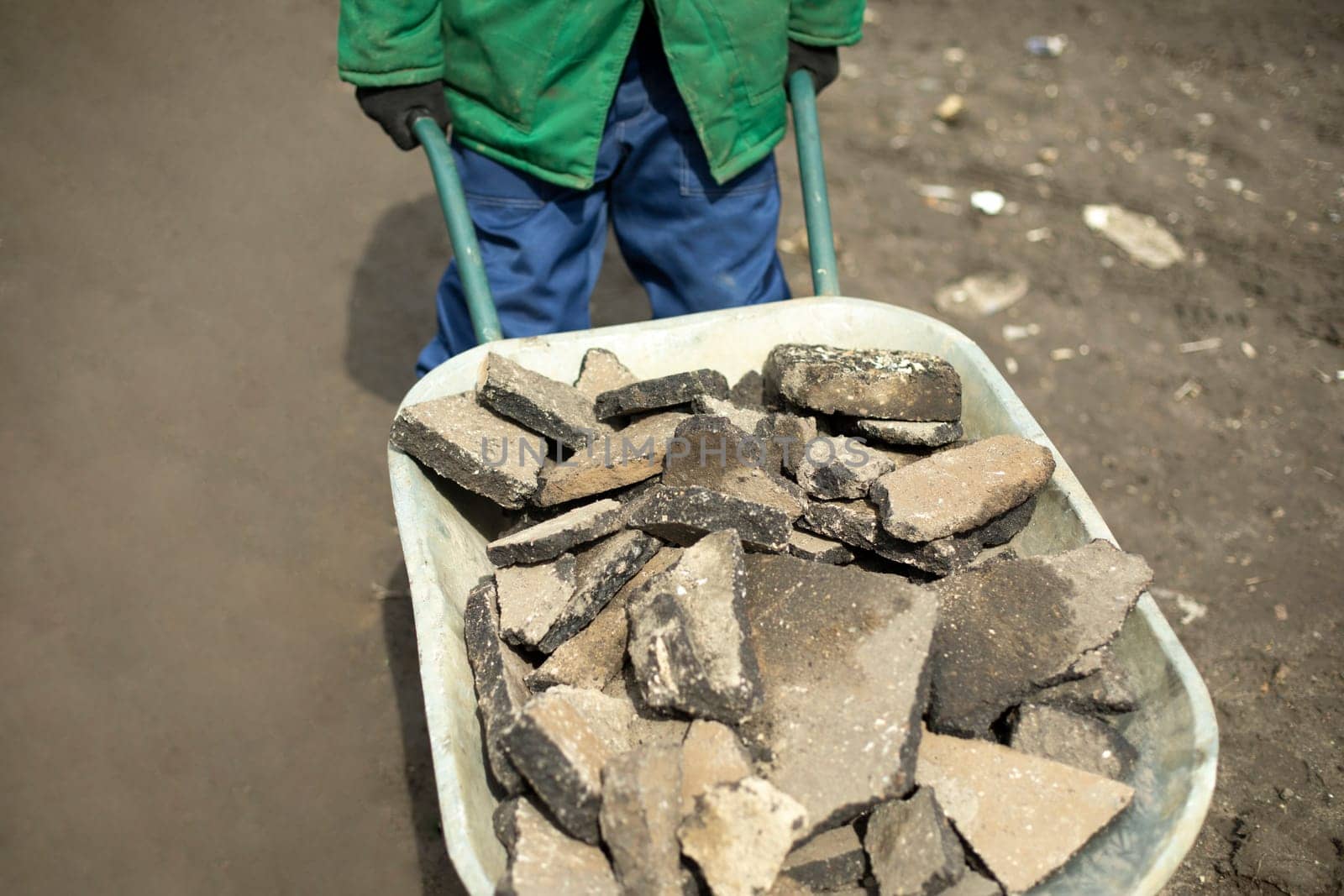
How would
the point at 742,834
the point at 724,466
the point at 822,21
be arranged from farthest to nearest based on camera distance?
the point at 822,21 < the point at 724,466 < the point at 742,834

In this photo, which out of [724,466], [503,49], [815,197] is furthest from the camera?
[815,197]

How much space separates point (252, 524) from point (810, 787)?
2487mm

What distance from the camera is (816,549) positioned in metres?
1.88

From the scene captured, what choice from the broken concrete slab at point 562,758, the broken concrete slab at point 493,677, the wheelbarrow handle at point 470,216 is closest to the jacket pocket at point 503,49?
the wheelbarrow handle at point 470,216

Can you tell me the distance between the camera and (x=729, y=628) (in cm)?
156

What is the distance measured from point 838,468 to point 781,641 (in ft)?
1.40

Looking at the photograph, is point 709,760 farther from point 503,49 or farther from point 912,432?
point 503,49

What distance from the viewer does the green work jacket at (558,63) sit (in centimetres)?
226

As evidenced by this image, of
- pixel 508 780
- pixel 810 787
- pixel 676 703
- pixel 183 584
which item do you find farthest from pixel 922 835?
pixel 183 584

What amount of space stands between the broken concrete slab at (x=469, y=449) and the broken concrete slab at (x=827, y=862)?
878 millimetres

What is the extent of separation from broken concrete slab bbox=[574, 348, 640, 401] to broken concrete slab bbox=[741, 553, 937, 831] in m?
0.64

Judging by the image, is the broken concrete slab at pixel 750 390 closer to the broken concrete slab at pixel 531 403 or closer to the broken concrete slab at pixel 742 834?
the broken concrete slab at pixel 531 403

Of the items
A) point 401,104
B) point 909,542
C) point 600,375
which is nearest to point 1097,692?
point 909,542

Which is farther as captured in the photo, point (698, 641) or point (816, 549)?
point (816, 549)
